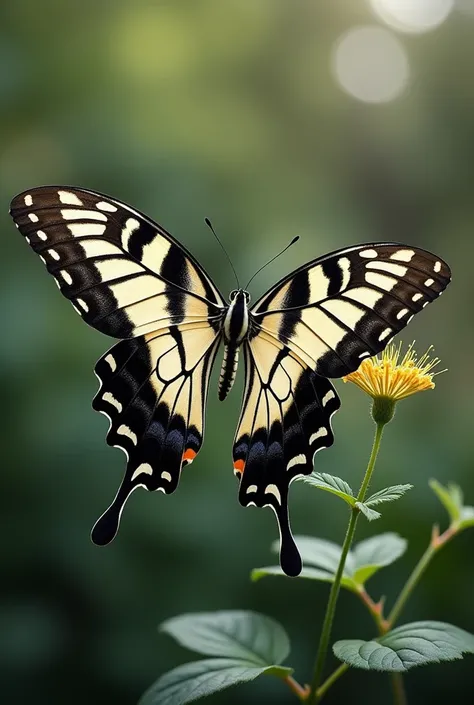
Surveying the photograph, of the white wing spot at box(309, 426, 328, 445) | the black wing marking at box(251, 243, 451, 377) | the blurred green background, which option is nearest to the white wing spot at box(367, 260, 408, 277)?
the black wing marking at box(251, 243, 451, 377)

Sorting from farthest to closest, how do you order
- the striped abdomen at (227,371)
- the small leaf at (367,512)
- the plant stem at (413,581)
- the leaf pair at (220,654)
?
the striped abdomen at (227,371) < the plant stem at (413,581) < the leaf pair at (220,654) < the small leaf at (367,512)

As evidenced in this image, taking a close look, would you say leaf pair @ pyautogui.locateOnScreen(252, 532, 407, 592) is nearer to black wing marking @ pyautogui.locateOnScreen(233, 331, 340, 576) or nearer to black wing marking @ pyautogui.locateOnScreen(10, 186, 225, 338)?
black wing marking @ pyautogui.locateOnScreen(233, 331, 340, 576)

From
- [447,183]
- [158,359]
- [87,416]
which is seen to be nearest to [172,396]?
[158,359]

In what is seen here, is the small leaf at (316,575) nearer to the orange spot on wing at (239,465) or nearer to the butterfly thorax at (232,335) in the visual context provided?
the orange spot on wing at (239,465)

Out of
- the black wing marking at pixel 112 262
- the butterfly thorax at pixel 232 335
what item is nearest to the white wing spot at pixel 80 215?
the black wing marking at pixel 112 262

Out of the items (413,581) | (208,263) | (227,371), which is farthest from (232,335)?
(208,263)

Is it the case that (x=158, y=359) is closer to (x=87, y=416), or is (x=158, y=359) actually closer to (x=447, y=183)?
(x=87, y=416)
